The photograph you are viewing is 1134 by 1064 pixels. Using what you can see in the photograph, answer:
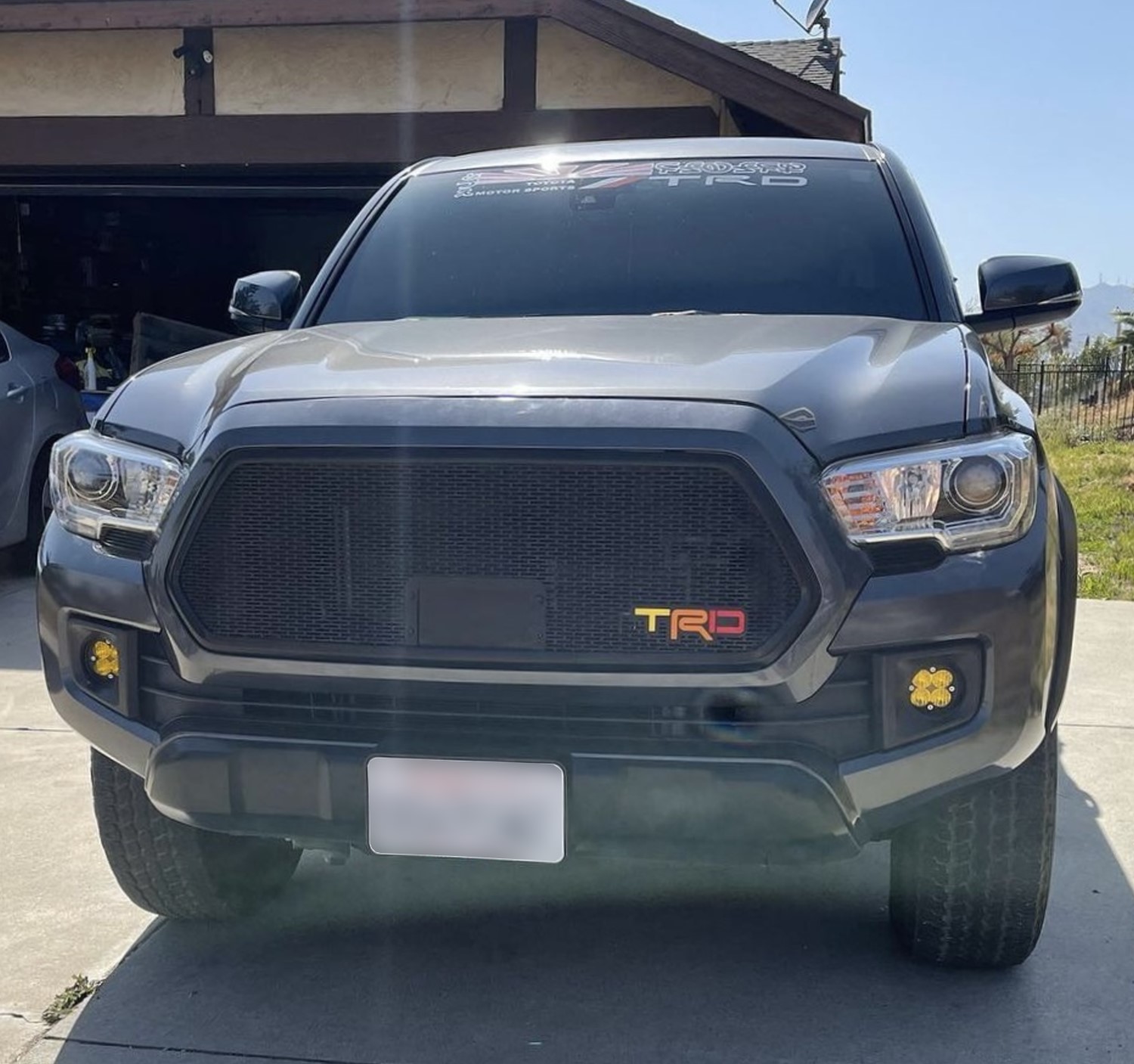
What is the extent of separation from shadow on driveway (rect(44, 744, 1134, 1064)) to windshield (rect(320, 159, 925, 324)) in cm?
139

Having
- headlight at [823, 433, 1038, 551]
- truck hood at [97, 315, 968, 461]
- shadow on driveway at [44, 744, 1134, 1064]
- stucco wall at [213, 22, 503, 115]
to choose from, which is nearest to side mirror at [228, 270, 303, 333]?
truck hood at [97, 315, 968, 461]

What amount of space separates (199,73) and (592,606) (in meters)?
7.74

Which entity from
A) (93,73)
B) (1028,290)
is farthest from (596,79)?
(1028,290)

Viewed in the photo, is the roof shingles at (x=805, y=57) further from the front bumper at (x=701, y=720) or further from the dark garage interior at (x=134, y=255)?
the front bumper at (x=701, y=720)

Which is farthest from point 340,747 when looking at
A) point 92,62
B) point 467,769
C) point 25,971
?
point 92,62

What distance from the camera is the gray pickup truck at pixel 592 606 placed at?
85.1 inches

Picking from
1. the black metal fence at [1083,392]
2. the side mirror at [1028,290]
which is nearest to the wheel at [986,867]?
the side mirror at [1028,290]

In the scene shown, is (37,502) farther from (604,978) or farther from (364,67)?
(604,978)

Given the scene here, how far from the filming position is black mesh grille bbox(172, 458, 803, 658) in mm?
2186

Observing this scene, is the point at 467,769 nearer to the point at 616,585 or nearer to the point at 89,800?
the point at 616,585

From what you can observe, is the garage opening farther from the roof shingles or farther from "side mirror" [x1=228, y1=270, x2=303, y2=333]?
"side mirror" [x1=228, y1=270, x2=303, y2=333]

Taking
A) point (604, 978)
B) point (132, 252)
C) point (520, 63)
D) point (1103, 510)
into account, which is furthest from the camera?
point (132, 252)

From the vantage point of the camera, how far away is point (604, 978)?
9.04 feet

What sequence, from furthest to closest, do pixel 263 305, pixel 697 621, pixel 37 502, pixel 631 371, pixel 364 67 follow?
pixel 364 67 < pixel 37 502 < pixel 263 305 < pixel 631 371 < pixel 697 621
